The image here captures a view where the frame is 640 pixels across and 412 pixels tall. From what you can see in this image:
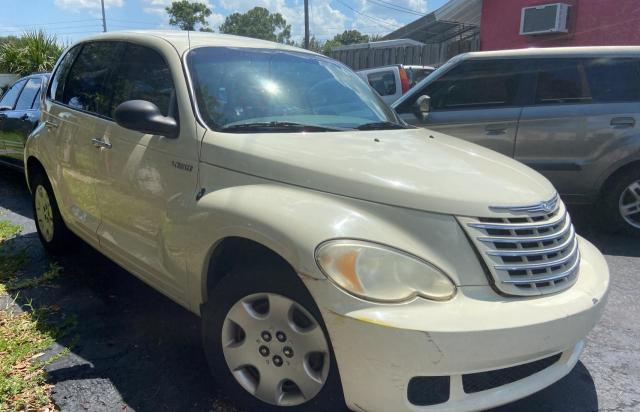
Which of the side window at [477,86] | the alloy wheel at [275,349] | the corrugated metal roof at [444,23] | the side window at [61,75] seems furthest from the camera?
the corrugated metal roof at [444,23]

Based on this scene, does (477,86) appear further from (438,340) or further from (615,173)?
(438,340)

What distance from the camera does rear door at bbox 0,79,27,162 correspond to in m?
7.13

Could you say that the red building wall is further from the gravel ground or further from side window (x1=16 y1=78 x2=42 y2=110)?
side window (x1=16 y1=78 x2=42 y2=110)

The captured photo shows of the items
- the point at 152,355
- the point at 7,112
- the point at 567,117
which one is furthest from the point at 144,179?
the point at 7,112

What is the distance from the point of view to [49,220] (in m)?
4.39

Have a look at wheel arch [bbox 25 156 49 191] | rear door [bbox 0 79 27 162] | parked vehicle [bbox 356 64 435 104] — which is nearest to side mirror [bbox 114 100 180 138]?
wheel arch [bbox 25 156 49 191]

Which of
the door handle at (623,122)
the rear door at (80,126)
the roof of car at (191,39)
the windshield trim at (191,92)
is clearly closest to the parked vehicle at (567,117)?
the door handle at (623,122)

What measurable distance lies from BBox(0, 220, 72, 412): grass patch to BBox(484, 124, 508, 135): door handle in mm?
4261

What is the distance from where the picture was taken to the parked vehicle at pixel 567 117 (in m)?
5.07

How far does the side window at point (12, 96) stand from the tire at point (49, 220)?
138 inches

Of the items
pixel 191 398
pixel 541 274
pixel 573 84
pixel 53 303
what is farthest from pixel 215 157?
pixel 573 84

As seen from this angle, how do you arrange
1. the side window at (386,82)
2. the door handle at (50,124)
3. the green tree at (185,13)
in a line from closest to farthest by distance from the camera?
1. the door handle at (50,124)
2. the side window at (386,82)
3. the green tree at (185,13)

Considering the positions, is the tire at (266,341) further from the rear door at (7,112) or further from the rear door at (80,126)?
the rear door at (7,112)

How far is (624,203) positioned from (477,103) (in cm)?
177
